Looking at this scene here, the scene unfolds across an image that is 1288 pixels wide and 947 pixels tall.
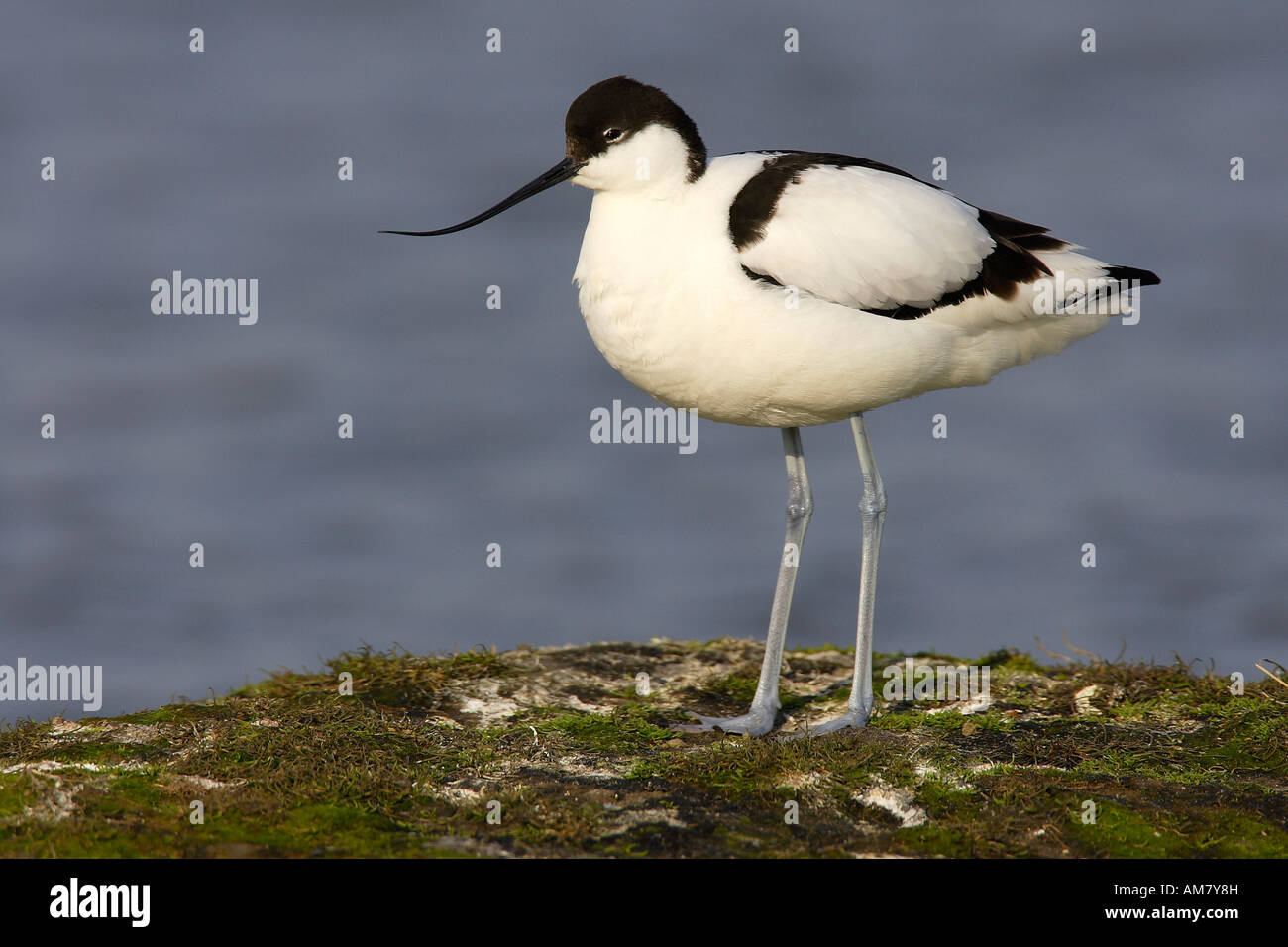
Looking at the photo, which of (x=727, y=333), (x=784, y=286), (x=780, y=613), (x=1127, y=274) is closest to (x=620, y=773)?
(x=780, y=613)

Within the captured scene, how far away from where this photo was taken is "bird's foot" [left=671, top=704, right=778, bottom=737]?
25.7ft

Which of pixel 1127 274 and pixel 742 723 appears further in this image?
pixel 1127 274

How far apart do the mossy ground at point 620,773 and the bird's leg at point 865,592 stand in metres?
0.22

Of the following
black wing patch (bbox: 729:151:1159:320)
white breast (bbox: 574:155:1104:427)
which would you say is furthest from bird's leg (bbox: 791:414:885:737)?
black wing patch (bbox: 729:151:1159:320)

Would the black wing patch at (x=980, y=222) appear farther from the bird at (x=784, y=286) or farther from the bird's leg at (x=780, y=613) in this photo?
the bird's leg at (x=780, y=613)

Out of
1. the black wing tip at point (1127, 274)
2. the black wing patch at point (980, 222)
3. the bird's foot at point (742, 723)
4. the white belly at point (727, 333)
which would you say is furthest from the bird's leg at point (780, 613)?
the black wing tip at point (1127, 274)

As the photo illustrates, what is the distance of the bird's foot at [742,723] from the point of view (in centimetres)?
785

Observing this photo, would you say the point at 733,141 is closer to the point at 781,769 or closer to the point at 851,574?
the point at 851,574

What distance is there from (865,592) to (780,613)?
0.52m

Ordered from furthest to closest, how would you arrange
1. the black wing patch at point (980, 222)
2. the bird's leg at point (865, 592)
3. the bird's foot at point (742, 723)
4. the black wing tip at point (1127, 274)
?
the black wing tip at point (1127, 274) → the bird's leg at point (865, 592) → the bird's foot at point (742, 723) → the black wing patch at point (980, 222)

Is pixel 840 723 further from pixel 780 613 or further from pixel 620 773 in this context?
pixel 620 773

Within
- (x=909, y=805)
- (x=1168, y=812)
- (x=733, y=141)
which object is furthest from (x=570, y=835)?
(x=733, y=141)

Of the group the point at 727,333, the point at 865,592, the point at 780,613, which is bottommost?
the point at 780,613

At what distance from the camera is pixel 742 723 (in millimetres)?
7910
